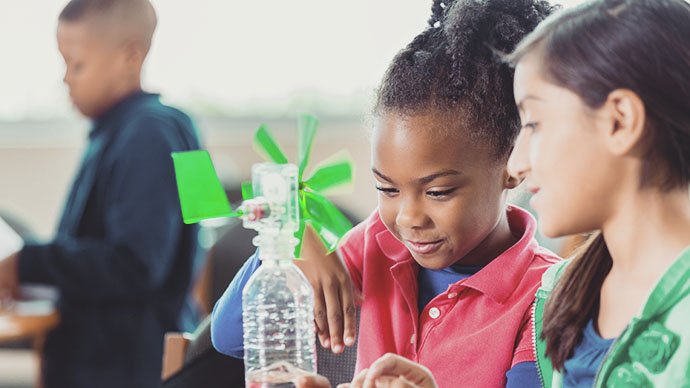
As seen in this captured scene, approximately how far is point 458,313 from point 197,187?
0.42 m

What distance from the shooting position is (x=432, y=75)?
1138mm

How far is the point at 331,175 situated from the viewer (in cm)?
110

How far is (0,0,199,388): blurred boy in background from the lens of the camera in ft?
6.86

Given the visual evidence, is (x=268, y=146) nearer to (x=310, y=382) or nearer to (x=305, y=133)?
(x=305, y=133)

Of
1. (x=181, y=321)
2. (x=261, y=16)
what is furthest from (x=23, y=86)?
(x=181, y=321)

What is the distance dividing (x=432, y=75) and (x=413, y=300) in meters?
0.34

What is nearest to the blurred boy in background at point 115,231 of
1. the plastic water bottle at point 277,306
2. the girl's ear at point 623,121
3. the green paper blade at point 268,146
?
the plastic water bottle at point 277,306

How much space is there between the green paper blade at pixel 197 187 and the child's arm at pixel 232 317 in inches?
11.1

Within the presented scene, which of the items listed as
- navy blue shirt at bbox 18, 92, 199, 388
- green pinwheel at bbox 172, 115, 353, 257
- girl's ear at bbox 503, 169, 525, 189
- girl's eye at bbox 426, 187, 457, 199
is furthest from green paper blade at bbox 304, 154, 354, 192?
navy blue shirt at bbox 18, 92, 199, 388

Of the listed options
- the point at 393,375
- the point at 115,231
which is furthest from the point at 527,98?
the point at 115,231

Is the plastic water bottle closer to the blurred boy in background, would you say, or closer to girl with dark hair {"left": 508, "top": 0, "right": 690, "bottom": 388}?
girl with dark hair {"left": 508, "top": 0, "right": 690, "bottom": 388}

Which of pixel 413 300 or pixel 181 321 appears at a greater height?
pixel 413 300

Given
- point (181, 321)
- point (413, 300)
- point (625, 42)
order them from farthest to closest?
point (181, 321) < point (413, 300) < point (625, 42)

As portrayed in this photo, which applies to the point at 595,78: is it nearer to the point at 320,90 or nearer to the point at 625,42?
the point at 625,42
